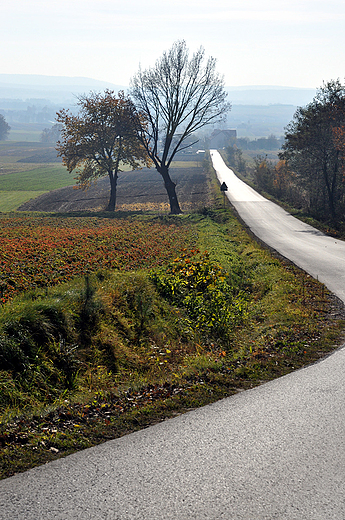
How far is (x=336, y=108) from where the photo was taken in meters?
32.8

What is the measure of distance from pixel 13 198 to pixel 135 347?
151ft

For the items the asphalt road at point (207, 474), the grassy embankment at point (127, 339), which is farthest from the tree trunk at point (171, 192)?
the asphalt road at point (207, 474)

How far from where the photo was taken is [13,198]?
159 feet

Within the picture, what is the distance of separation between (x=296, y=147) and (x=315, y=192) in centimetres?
633

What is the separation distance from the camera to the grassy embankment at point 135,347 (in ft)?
17.4

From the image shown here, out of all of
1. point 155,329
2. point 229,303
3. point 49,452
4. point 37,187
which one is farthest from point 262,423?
point 37,187

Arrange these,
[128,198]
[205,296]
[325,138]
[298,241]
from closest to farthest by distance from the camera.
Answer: [205,296] < [298,241] < [325,138] < [128,198]

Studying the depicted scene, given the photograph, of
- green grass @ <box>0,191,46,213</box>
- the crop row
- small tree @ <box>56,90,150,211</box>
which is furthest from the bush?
green grass @ <box>0,191,46,213</box>

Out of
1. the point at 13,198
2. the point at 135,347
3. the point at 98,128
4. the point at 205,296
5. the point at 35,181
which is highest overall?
the point at 98,128

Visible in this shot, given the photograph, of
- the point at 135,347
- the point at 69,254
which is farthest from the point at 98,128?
the point at 135,347

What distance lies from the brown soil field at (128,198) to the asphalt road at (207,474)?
3555 centimetres

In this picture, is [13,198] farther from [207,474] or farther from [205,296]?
[207,474]

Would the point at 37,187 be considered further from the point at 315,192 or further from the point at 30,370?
the point at 30,370

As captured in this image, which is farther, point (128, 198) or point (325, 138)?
point (128, 198)
